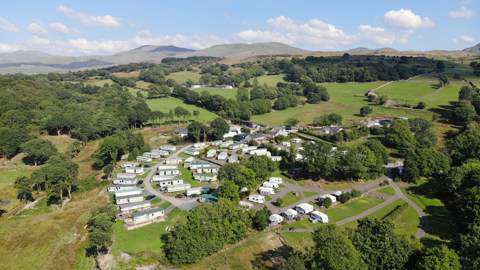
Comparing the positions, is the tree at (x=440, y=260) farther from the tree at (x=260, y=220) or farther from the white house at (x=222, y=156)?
the white house at (x=222, y=156)

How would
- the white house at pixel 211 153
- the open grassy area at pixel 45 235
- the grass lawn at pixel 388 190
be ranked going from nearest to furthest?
the open grassy area at pixel 45 235, the grass lawn at pixel 388 190, the white house at pixel 211 153

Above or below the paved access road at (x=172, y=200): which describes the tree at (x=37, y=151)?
above

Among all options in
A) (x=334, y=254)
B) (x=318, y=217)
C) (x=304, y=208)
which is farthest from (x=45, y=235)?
(x=334, y=254)

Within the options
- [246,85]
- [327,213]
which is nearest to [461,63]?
[246,85]

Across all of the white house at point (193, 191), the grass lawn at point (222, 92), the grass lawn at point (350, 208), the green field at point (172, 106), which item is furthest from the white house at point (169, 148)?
the grass lawn at point (222, 92)

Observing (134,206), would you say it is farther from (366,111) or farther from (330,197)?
(366,111)

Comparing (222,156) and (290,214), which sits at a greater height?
(222,156)
